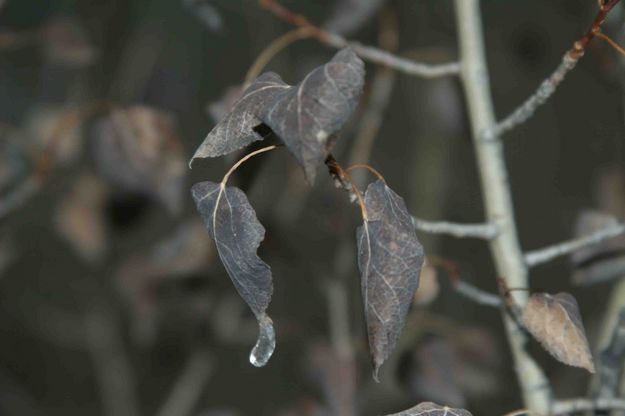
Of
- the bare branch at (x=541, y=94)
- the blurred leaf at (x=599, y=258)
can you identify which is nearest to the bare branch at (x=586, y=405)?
the blurred leaf at (x=599, y=258)

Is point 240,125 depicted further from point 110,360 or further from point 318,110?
point 110,360

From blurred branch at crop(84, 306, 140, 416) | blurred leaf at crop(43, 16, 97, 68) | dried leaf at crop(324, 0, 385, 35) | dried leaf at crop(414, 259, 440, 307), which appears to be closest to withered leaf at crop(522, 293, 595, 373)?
dried leaf at crop(414, 259, 440, 307)

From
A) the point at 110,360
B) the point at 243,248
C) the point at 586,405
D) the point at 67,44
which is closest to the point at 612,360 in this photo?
the point at 586,405

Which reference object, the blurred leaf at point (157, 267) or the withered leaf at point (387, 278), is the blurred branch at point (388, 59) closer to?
the withered leaf at point (387, 278)

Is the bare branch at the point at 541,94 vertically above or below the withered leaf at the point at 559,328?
above

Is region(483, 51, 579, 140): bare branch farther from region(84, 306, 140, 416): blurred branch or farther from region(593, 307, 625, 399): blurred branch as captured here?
region(84, 306, 140, 416): blurred branch

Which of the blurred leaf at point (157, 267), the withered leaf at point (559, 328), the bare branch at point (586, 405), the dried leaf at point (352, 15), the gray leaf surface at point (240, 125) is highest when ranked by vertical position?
the dried leaf at point (352, 15)
